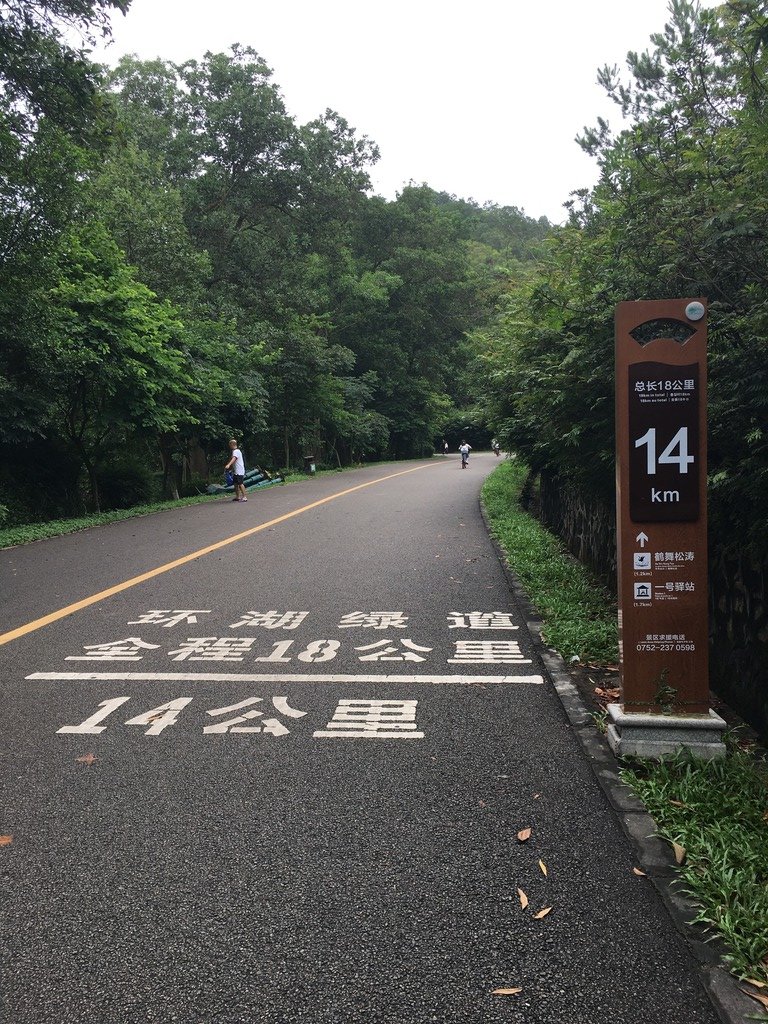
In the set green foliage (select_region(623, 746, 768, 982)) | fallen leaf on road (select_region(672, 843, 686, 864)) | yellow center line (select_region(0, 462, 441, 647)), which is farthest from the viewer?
yellow center line (select_region(0, 462, 441, 647))

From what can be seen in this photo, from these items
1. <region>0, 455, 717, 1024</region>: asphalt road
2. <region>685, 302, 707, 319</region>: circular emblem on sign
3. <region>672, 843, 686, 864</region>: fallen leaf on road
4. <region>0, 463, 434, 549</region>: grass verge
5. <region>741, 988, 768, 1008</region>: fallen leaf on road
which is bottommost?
<region>741, 988, 768, 1008</region>: fallen leaf on road

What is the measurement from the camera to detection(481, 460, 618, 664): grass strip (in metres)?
5.95

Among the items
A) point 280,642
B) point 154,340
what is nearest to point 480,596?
point 280,642

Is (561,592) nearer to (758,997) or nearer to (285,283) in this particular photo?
(758,997)

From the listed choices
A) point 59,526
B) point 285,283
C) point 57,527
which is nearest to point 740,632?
point 57,527

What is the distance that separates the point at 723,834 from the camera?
3.16m

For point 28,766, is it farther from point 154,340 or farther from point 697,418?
point 154,340

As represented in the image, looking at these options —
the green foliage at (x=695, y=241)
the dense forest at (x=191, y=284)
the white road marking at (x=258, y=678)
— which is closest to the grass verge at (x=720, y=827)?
the white road marking at (x=258, y=678)

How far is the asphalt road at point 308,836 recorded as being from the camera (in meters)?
2.31

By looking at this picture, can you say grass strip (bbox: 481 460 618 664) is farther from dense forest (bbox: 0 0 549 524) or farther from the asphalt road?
dense forest (bbox: 0 0 549 524)

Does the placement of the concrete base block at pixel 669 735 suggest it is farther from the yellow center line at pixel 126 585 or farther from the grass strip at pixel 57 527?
the grass strip at pixel 57 527

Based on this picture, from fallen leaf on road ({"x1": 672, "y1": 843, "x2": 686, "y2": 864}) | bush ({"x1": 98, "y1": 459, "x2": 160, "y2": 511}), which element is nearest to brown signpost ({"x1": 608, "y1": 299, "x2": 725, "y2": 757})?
fallen leaf on road ({"x1": 672, "y1": 843, "x2": 686, "y2": 864})

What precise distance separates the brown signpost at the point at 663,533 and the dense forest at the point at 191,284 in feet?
33.4

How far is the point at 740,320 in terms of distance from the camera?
4.04 meters
